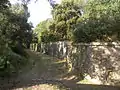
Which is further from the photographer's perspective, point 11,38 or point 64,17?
point 64,17

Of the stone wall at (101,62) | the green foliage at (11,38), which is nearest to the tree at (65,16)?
the green foliage at (11,38)

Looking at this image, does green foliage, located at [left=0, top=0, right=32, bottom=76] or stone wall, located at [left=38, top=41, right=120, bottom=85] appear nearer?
stone wall, located at [left=38, top=41, right=120, bottom=85]

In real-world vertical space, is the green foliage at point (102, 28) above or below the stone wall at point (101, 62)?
above

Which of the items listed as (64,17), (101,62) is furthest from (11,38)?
(101,62)

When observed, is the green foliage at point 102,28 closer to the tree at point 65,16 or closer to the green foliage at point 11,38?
the green foliage at point 11,38

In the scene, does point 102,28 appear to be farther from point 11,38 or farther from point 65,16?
point 65,16

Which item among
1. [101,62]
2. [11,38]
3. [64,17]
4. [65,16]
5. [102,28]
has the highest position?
[65,16]

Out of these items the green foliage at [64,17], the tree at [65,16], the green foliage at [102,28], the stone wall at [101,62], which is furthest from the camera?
the tree at [65,16]

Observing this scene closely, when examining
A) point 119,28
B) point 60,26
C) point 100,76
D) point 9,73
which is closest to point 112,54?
point 100,76

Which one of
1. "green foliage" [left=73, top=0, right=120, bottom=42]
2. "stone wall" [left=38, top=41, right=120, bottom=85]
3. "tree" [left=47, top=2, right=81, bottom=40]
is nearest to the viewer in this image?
"stone wall" [left=38, top=41, right=120, bottom=85]

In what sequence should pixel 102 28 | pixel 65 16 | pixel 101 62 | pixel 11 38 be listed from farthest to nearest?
pixel 65 16, pixel 11 38, pixel 102 28, pixel 101 62

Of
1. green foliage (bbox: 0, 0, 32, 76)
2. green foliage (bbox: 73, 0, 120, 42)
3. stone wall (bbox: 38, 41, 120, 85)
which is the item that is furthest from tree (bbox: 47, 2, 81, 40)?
stone wall (bbox: 38, 41, 120, 85)

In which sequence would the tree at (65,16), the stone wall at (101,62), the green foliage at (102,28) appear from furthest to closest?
1. the tree at (65,16)
2. the green foliage at (102,28)
3. the stone wall at (101,62)

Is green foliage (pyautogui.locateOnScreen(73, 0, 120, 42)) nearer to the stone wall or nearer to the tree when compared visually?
the stone wall
